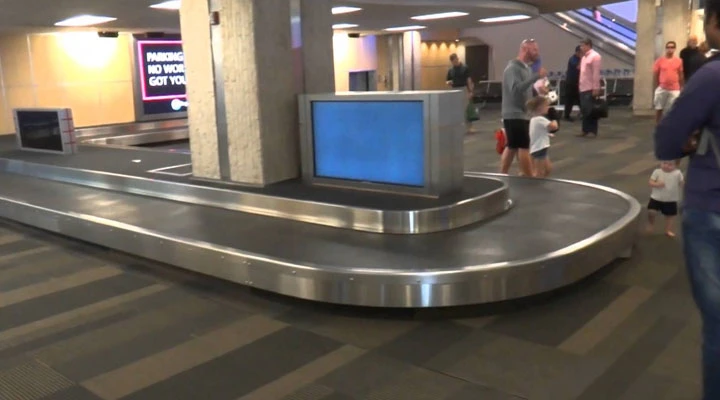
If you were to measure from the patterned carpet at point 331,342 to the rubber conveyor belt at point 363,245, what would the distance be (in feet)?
0.68

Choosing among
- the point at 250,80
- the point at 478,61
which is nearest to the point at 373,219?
the point at 250,80

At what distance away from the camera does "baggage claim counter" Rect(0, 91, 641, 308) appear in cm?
481

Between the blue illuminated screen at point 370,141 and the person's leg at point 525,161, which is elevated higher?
the blue illuminated screen at point 370,141

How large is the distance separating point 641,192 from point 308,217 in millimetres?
4750

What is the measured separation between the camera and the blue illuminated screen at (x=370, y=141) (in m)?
6.32

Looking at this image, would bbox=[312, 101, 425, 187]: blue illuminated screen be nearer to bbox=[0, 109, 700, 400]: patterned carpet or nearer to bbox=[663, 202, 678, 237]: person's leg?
bbox=[0, 109, 700, 400]: patterned carpet

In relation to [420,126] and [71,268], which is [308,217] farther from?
[71,268]

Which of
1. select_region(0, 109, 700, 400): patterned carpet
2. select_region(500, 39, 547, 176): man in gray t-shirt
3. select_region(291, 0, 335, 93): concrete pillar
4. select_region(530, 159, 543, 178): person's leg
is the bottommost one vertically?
select_region(0, 109, 700, 400): patterned carpet

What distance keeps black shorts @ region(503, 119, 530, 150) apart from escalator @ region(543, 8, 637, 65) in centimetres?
1817

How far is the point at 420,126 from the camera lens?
20.3 feet

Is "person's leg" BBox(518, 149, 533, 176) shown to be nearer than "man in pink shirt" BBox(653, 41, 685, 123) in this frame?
Yes

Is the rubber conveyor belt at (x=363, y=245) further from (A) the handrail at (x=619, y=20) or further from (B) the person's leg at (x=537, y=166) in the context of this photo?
(A) the handrail at (x=619, y=20)

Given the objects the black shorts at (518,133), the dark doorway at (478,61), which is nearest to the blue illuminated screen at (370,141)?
the black shorts at (518,133)

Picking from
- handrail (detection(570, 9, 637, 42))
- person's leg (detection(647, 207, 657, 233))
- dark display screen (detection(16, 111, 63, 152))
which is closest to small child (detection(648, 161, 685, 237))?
person's leg (detection(647, 207, 657, 233))
